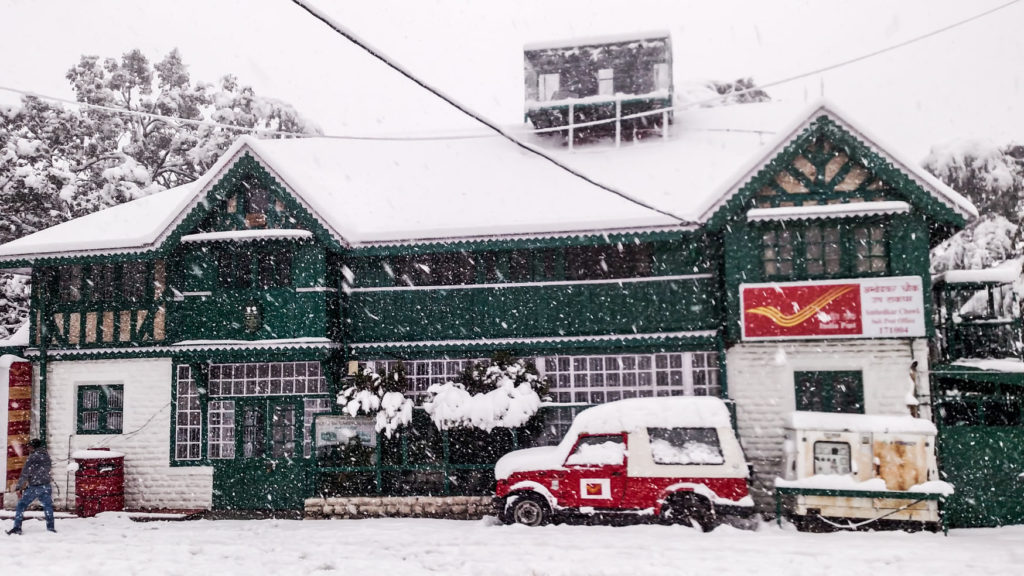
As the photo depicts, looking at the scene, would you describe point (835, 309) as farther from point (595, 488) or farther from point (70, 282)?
point (70, 282)

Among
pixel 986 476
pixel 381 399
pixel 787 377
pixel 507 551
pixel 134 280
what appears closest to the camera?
pixel 507 551

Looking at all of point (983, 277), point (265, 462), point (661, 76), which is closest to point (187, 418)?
point (265, 462)

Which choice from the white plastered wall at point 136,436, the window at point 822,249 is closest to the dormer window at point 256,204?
the white plastered wall at point 136,436

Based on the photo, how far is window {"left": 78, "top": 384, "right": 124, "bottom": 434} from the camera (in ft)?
58.9

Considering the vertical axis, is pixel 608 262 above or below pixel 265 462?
above

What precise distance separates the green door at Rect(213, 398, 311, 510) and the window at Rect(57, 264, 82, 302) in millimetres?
4870

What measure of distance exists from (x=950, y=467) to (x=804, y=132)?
22.9 feet

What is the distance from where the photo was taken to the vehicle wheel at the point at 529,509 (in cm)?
1352

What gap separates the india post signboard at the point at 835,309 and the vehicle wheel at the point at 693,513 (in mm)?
4180

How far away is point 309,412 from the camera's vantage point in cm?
1758

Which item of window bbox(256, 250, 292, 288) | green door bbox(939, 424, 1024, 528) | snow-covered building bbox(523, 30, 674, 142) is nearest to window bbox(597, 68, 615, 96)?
snow-covered building bbox(523, 30, 674, 142)

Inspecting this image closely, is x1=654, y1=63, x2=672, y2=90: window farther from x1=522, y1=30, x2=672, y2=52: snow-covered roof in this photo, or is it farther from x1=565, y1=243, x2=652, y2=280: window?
x1=565, y1=243, x2=652, y2=280: window

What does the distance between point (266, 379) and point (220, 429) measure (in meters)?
1.52

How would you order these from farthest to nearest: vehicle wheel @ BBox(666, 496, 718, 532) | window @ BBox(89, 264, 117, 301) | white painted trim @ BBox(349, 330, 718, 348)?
window @ BBox(89, 264, 117, 301) → white painted trim @ BBox(349, 330, 718, 348) → vehicle wheel @ BBox(666, 496, 718, 532)
